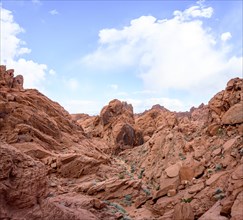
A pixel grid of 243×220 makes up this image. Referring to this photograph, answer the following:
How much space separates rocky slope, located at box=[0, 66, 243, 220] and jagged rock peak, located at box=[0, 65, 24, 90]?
94 mm

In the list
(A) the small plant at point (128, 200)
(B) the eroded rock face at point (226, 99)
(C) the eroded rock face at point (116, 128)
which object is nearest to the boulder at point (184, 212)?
(A) the small plant at point (128, 200)

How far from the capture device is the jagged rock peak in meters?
27.6

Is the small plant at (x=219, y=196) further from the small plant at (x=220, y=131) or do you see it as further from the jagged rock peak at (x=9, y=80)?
the jagged rock peak at (x=9, y=80)

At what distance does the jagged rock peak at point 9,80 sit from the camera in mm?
27609

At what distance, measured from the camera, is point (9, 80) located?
2870 cm

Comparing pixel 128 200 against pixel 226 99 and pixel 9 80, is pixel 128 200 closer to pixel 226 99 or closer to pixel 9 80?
pixel 226 99

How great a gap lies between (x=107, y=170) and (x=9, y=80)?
13556mm

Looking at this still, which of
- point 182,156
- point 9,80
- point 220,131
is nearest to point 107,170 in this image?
point 182,156

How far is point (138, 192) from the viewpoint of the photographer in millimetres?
19312

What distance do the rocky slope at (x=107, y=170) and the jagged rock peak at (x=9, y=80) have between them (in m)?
0.09

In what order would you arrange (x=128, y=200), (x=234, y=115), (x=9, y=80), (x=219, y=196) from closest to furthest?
(x=219, y=196) < (x=128, y=200) < (x=234, y=115) < (x=9, y=80)

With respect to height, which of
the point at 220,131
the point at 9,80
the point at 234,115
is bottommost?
the point at 220,131

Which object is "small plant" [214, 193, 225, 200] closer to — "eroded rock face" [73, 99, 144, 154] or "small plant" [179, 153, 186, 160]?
"small plant" [179, 153, 186, 160]

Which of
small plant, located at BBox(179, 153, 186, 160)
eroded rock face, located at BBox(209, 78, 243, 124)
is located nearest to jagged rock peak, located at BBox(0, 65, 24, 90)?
small plant, located at BBox(179, 153, 186, 160)
